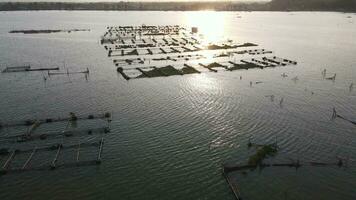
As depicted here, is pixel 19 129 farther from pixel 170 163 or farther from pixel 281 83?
pixel 281 83

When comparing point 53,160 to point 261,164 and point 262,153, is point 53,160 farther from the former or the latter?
point 262,153

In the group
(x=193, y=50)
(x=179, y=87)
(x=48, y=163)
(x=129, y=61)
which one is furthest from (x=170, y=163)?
(x=193, y=50)

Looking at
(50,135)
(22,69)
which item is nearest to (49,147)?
(50,135)

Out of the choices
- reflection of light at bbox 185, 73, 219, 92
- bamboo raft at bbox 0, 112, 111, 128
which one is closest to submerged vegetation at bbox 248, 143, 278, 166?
bamboo raft at bbox 0, 112, 111, 128

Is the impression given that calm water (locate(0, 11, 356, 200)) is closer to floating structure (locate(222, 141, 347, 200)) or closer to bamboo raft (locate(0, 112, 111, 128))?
floating structure (locate(222, 141, 347, 200))

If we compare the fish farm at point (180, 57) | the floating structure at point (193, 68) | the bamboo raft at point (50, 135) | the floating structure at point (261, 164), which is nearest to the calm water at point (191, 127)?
the floating structure at point (261, 164)

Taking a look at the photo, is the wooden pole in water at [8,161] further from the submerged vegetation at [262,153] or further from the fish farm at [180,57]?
the fish farm at [180,57]
